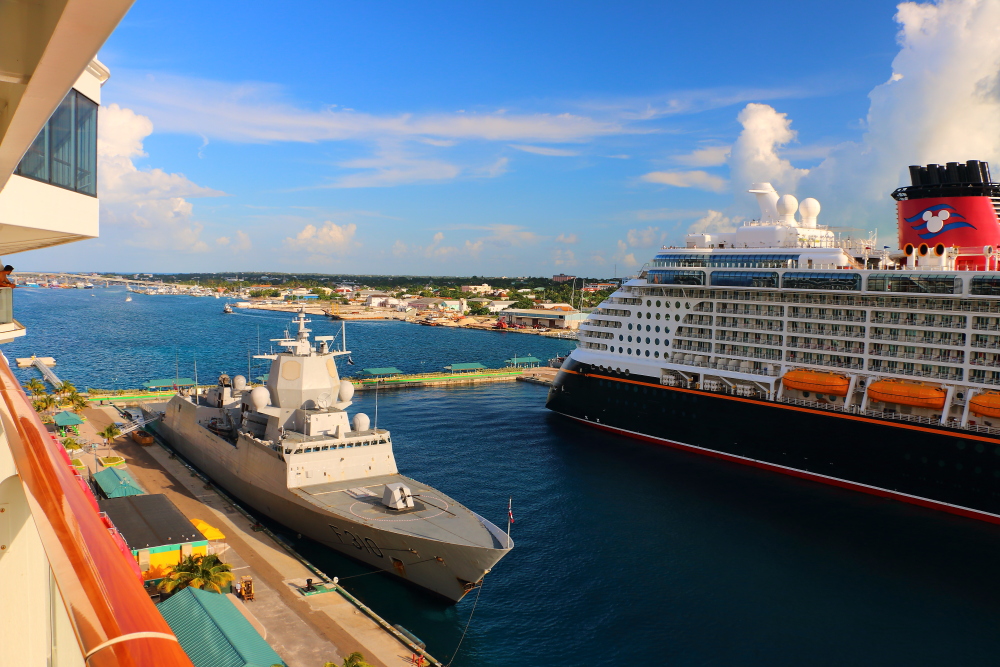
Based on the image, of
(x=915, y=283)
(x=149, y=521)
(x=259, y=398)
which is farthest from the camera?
(x=915, y=283)

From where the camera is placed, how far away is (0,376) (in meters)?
6.32

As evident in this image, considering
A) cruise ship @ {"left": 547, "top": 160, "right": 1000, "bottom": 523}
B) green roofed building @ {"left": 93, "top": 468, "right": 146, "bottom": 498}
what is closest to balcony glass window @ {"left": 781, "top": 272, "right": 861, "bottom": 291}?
cruise ship @ {"left": 547, "top": 160, "right": 1000, "bottom": 523}

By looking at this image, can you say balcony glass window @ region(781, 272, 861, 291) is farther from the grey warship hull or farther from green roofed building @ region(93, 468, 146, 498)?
green roofed building @ region(93, 468, 146, 498)

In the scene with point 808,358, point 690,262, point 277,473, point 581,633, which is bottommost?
point 581,633

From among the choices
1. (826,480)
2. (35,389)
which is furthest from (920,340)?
(35,389)

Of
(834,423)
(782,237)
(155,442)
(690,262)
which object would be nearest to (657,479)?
(834,423)

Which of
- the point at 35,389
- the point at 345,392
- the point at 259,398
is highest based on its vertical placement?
the point at 345,392

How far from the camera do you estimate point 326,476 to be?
28156 millimetres

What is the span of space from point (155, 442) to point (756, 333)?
Result: 39.7 meters

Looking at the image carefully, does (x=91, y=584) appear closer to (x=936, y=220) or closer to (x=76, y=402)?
(x=936, y=220)

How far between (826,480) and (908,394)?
20.9 ft

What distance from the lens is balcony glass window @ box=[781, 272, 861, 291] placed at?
38.2m

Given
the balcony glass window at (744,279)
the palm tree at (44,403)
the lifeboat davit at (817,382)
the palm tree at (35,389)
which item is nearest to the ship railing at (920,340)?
the lifeboat davit at (817,382)

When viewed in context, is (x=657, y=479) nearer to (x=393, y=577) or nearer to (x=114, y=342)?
(x=393, y=577)
